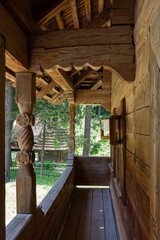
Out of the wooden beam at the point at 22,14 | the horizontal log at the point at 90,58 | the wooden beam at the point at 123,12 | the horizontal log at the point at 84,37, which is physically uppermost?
the wooden beam at the point at 123,12

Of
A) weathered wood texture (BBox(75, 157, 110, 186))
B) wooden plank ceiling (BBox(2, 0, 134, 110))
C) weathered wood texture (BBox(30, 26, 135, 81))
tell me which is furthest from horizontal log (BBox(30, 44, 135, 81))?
weathered wood texture (BBox(75, 157, 110, 186))

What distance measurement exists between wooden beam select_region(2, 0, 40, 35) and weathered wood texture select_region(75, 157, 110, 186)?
4.09 metres

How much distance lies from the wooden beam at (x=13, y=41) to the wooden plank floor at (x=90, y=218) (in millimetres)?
2704

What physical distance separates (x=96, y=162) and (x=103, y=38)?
4.10 metres

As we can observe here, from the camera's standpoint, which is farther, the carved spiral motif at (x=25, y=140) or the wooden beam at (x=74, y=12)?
the wooden beam at (x=74, y=12)

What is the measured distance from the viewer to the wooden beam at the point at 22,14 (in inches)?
58.8

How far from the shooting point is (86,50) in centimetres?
190

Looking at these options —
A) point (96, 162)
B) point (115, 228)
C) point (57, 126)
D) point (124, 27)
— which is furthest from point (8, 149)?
point (124, 27)

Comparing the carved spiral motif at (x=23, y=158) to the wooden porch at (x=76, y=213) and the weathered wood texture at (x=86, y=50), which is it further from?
the weathered wood texture at (x=86, y=50)

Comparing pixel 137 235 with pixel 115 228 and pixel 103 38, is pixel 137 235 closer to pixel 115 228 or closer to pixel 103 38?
pixel 115 228

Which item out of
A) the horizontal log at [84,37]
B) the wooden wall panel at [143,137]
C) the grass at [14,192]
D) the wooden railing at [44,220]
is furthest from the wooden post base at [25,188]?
the grass at [14,192]

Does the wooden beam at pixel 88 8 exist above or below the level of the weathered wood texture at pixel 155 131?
above

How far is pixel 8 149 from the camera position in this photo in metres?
9.85

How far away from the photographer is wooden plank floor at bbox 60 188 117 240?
2916 millimetres
